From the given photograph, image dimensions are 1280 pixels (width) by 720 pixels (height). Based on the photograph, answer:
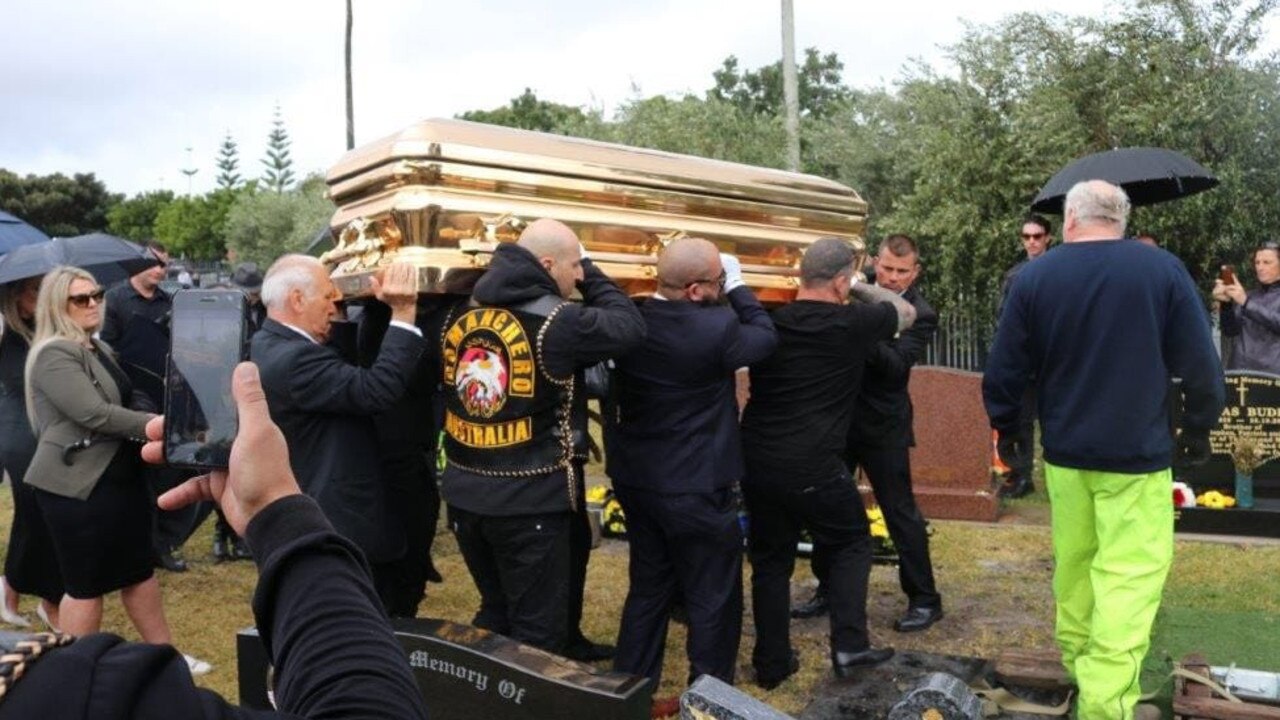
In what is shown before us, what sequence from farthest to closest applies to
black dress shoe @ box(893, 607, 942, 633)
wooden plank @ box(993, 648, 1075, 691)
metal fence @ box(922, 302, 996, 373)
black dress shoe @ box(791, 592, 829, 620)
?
metal fence @ box(922, 302, 996, 373) < black dress shoe @ box(791, 592, 829, 620) < black dress shoe @ box(893, 607, 942, 633) < wooden plank @ box(993, 648, 1075, 691)

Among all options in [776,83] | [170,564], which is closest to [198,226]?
[776,83]

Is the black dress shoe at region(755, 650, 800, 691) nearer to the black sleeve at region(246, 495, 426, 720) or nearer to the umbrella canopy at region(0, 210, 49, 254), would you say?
the black sleeve at region(246, 495, 426, 720)

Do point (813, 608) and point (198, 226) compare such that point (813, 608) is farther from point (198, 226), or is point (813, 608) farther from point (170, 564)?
point (198, 226)

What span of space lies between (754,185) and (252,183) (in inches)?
1915

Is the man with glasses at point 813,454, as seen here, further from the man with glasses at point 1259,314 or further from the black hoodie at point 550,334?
the man with glasses at point 1259,314

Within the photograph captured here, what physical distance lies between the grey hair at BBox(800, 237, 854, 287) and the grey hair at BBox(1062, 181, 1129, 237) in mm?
886

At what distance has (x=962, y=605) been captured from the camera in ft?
20.3

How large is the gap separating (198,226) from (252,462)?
53.8 metres

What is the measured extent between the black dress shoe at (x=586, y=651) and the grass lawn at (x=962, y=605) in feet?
0.94

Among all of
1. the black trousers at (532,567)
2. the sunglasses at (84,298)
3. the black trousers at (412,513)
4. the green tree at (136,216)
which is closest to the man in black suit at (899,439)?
the black trousers at (532,567)

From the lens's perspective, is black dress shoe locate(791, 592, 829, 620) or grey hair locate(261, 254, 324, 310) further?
black dress shoe locate(791, 592, 829, 620)

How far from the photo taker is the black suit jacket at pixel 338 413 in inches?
164

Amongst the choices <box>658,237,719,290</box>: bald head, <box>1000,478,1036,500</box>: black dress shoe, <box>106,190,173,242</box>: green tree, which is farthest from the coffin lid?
<box>106,190,173,242</box>: green tree

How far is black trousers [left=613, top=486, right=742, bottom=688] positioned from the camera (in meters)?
4.58
